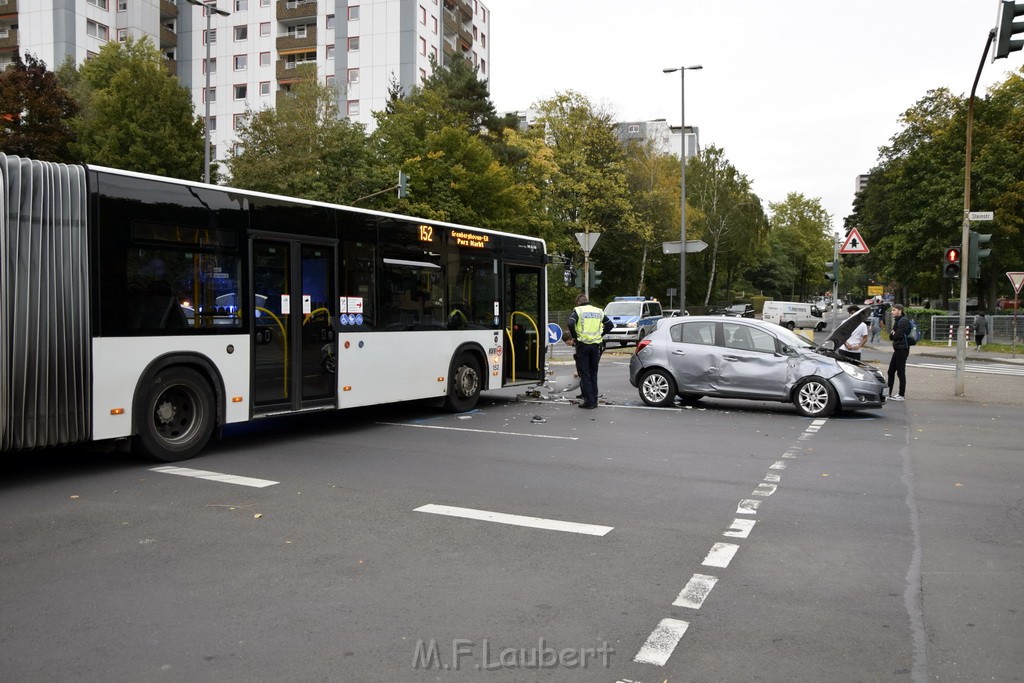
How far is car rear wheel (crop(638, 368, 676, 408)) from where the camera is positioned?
15016 mm

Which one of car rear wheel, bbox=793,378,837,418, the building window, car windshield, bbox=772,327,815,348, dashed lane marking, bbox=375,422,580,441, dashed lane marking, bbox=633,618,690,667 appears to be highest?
the building window

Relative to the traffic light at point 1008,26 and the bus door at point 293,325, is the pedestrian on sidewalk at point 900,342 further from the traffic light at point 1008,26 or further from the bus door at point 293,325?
the bus door at point 293,325

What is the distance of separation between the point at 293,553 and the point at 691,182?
73.0 m

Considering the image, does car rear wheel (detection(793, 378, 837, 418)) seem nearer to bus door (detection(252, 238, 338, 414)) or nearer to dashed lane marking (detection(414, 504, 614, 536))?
bus door (detection(252, 238, 338, 414))

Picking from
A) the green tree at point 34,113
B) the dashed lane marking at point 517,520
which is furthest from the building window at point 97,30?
the dashed lane marking at point 517,520

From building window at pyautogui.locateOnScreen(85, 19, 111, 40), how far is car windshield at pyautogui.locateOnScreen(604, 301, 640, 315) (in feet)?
135

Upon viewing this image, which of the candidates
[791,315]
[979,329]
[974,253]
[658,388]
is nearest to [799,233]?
[791,315]

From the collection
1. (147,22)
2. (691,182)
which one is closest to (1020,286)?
(691,182)

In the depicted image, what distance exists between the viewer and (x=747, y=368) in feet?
46.9

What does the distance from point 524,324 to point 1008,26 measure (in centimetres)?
921

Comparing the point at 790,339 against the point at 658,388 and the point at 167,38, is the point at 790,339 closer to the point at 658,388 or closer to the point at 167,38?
the point at 658,388

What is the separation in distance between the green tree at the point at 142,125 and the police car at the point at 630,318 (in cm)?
2258

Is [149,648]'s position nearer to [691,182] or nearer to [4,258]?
[4,258]

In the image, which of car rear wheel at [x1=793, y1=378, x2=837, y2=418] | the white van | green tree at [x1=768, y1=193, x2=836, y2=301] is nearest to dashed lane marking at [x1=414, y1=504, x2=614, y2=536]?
car rear wheel at [x1=793, y1=378, x2=837, y2=418]
